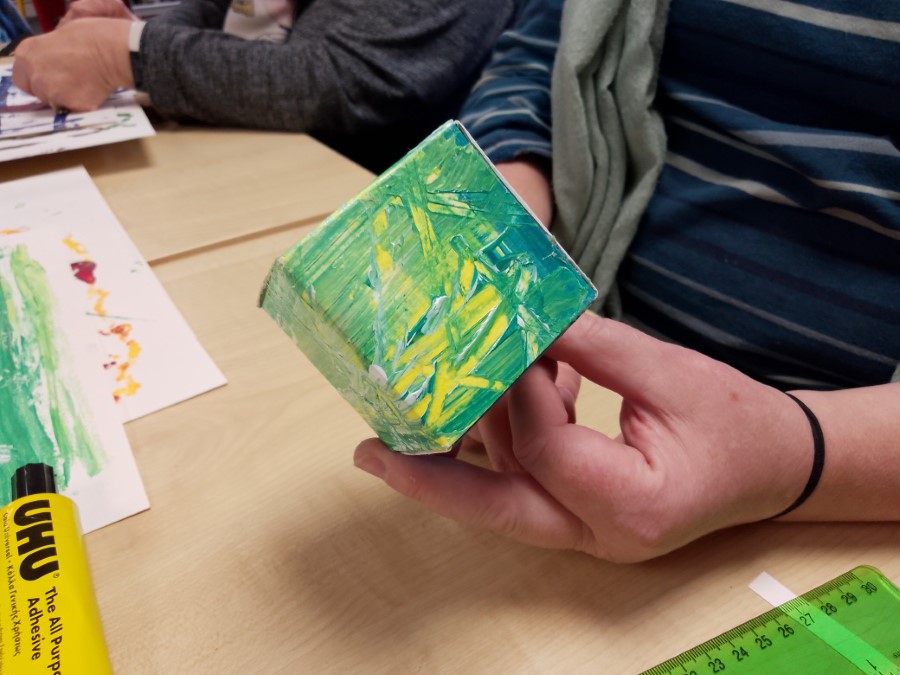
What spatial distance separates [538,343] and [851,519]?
0.87 ft

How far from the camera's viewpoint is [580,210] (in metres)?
0.66

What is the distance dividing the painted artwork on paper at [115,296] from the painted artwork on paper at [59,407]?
0.04ft

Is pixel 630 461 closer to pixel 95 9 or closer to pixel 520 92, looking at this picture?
pixel 520 92

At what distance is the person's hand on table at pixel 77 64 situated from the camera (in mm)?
801

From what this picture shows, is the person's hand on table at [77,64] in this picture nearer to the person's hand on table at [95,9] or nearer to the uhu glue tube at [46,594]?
the person's hand on table at [95,9]

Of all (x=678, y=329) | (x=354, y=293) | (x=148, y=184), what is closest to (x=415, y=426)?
(x=354, y=293)

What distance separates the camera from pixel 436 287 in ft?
0.96

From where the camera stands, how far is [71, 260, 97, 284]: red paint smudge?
572mm

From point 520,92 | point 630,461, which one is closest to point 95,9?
point 520,92

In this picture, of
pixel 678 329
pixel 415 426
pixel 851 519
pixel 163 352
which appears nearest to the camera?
pixel 415 426

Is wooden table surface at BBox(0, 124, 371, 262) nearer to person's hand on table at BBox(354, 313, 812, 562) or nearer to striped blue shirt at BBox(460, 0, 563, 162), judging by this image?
striped blue shirt at BBox(460, 0, 563, 162)

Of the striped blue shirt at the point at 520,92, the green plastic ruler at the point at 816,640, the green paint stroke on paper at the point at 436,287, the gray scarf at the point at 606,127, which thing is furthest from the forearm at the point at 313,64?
the green plastic ruler at the point at 816,640

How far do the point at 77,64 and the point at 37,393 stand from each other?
1.76 feet

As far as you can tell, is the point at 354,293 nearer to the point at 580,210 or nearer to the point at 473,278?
the point at 473,278
